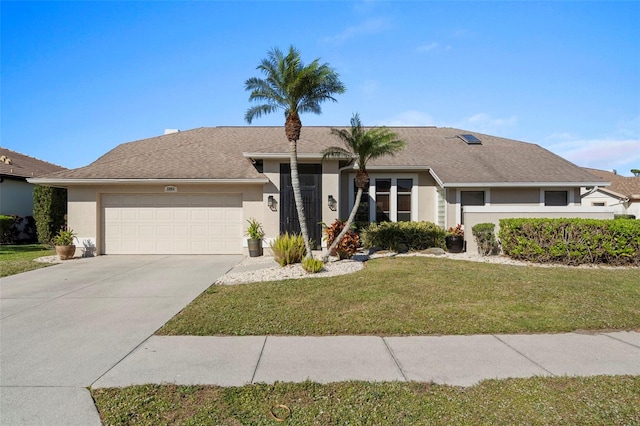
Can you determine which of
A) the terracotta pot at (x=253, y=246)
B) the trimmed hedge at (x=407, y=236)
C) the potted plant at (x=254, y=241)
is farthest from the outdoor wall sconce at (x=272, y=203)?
the trimmed hedge at (x=407, y=236)

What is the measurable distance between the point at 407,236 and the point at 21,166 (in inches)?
911

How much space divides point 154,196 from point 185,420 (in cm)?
1151

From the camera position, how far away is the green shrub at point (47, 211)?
48.4 feet

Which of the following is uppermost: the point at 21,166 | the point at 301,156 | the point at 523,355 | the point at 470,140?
the point at 470,140

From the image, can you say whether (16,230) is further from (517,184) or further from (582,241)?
(582,241)

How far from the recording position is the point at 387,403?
312 centimetres

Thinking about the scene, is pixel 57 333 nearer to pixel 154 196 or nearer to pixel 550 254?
pixel 154 196

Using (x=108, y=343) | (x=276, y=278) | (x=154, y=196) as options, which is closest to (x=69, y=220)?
(x=154, y=196)

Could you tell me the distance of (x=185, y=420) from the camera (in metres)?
2.89

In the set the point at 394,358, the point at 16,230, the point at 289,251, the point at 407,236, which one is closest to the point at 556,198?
the point at 407,236

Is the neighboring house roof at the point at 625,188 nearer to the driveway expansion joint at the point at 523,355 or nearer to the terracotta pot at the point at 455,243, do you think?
the terracotta pot at the point at 455,243

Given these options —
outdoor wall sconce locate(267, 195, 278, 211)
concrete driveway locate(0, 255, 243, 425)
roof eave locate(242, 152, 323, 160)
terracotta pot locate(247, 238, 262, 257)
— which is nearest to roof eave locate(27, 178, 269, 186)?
outdoor wall sconce locate(267, 195, 278, 211)

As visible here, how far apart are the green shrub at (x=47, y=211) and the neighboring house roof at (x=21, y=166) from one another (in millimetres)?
4561

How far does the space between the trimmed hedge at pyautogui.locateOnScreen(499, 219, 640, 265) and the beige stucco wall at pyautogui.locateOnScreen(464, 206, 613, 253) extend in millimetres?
1310
